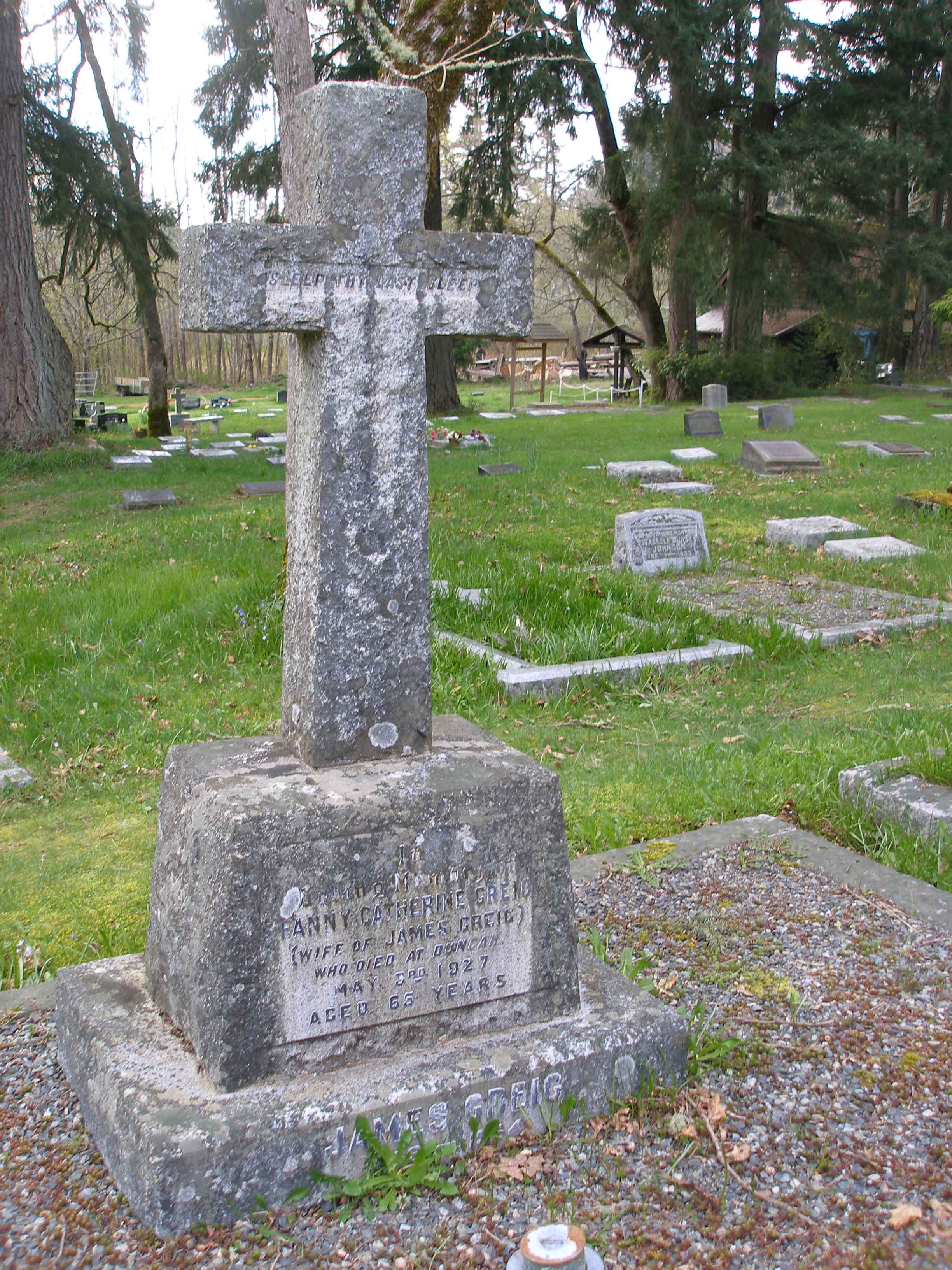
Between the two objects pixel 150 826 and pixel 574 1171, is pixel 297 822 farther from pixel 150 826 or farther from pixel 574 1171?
pixel 150 826

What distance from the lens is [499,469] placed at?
15289mm

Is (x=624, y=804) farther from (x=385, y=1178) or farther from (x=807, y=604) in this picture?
(x=807, y=604)

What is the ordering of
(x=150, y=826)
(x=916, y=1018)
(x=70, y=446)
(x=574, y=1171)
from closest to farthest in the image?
(x=574, y=1171) → (x=916, y=1018) → (x=150, y=826) → (x=70, y=446)

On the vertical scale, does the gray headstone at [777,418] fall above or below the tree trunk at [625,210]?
below

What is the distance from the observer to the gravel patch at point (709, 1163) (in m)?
2.25

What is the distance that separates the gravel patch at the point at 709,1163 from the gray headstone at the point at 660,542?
604 cm

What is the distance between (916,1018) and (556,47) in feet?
74.2

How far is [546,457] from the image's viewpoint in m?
17.3

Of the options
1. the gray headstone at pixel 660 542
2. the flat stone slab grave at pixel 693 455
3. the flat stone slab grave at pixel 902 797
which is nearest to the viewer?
the flat stone slab grave at pixel 902 797

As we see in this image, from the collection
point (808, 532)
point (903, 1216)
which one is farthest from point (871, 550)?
point (903, 1216)

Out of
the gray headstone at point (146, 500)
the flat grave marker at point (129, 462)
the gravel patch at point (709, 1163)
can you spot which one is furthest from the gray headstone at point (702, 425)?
the gravel patch at point (709, 1163)

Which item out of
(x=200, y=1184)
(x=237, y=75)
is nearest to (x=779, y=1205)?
(x=200, y=1184)

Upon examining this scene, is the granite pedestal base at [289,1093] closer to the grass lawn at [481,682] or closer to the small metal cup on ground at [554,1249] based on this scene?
the small metal cup on ground at [554,1249]

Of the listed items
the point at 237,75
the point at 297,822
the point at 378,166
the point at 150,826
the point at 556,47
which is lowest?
the point at 150,826
